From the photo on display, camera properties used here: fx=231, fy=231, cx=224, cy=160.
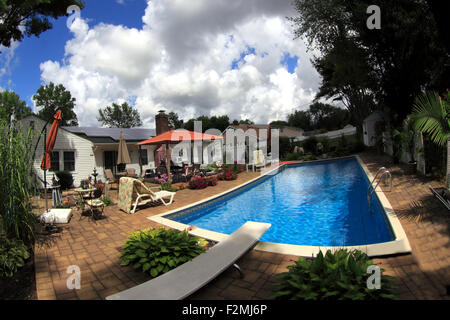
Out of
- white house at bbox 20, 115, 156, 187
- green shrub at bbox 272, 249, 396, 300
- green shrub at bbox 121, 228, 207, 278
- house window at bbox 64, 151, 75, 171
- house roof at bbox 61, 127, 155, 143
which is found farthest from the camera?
house roof at bbox 61, 127, 155, 143

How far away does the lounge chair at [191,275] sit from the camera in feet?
7.82

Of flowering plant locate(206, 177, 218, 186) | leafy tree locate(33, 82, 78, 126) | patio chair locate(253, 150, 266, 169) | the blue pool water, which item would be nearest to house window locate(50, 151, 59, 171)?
flowering plant locate(206, 177, 218, 186)

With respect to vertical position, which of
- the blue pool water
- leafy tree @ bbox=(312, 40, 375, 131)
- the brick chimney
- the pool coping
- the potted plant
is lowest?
the blue pool water

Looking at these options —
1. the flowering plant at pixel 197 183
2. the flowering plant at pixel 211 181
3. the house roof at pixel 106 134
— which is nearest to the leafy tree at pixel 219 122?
the house roof at pixel 106 134

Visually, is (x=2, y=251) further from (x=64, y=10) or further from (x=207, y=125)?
(x=207, y=125)

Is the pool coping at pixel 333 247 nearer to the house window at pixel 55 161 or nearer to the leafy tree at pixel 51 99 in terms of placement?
the house window at pixel 55 161

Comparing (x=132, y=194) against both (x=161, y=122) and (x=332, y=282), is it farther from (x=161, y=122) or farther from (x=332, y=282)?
(x=161, y=122)

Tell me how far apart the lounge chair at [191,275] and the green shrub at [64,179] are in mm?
11933

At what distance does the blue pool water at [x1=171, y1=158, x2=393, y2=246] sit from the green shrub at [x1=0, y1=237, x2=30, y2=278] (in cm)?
352

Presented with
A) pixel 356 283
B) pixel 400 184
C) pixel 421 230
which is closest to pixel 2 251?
pixel 356 283

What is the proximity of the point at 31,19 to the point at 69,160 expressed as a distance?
24.9 ft

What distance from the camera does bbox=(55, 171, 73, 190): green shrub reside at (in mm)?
12094

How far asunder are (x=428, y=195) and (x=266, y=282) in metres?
5.41

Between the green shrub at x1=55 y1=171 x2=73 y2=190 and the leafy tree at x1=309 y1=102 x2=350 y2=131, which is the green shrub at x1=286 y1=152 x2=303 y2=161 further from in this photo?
the leafy tree at x1=309 y1=102 x2=350 y2=131
